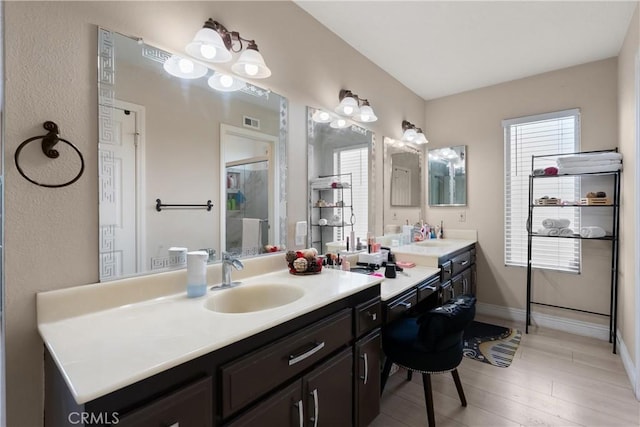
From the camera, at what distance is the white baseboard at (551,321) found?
289cm

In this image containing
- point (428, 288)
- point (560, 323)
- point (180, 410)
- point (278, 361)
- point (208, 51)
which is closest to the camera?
Answer: point (180, 410)

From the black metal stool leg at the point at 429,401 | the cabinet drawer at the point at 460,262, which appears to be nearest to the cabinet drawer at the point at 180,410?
the black metal stool leg at the point at 429,401

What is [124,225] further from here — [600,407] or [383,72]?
[600,407]

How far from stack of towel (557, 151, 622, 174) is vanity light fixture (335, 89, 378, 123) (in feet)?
5.95

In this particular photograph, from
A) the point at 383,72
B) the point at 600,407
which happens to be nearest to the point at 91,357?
the point at 600,407

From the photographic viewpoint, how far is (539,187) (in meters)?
3.14

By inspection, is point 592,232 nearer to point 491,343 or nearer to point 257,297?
point 491,343

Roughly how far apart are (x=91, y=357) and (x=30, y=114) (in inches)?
34.4

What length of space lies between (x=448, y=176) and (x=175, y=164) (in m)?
3.21

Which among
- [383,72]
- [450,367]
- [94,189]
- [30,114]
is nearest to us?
[30,114]

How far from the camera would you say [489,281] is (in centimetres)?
349

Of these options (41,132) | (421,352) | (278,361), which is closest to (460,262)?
(421,352)

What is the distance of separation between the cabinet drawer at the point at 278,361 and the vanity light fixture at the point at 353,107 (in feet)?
5.25

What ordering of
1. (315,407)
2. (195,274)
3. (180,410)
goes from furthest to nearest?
(195,274) < (315,407) < (180,410)
